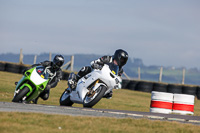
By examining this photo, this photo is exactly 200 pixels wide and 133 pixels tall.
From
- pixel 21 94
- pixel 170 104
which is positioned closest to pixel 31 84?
pixel 21 94

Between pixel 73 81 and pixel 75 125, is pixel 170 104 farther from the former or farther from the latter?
pixel 75 125

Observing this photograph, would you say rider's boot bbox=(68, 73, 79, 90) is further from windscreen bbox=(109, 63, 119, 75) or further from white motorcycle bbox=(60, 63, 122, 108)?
windscreen bbox=(109, 63, 119, 75)

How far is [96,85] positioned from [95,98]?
0.45 meters

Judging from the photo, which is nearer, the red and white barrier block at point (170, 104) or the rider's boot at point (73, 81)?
the rider's boot at point (73, 81)

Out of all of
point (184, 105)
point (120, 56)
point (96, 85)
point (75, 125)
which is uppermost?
point (120, 56)

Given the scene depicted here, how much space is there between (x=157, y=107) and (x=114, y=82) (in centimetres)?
281

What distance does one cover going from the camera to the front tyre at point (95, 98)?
39.2 ft

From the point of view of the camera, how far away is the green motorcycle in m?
12.6

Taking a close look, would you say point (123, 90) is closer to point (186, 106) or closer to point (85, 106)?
point (186, 106)

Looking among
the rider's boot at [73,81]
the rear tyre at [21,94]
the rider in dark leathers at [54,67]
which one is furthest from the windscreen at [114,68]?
the rear tyre at [21,94]

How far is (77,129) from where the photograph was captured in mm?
7305

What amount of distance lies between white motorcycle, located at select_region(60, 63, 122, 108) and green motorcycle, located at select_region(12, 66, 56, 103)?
0.96 meters

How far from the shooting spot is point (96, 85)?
12.3 meters

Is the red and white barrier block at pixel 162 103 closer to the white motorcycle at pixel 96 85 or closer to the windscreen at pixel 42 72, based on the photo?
the white motorcycle at pixel 96 85
